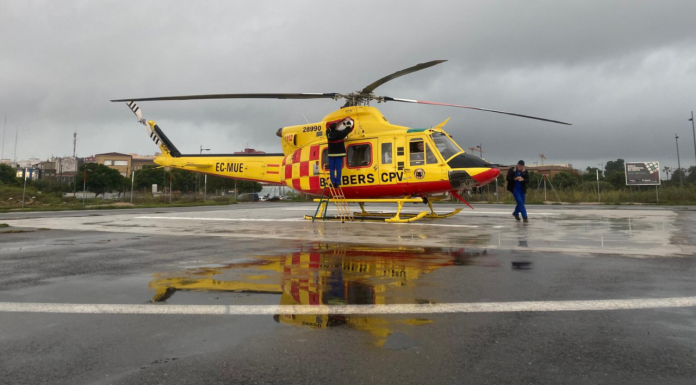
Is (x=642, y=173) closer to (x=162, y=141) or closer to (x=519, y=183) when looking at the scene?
(x=519, y=183)

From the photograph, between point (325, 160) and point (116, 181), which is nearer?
point (325, 160)

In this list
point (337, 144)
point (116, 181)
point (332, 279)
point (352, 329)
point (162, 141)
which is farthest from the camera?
point (116, 181)

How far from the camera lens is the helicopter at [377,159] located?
35.7 feet

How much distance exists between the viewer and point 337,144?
12141 mm

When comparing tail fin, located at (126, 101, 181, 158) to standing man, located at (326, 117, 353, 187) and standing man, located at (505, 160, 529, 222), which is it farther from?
standing man, located at (505, 160, 529, 222)

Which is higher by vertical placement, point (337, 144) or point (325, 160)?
point (337, 144)

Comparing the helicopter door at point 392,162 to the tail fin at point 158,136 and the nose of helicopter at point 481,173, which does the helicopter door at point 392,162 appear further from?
the tail fin at point 158,136

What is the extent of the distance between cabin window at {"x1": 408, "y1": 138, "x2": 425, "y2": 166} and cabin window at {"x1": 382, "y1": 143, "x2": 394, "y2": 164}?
2.00 feet

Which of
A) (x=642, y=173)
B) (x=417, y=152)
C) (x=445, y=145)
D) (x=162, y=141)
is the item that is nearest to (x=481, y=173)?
(x=445, y=145)

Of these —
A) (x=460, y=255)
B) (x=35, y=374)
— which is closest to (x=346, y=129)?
(x=460, y=255)

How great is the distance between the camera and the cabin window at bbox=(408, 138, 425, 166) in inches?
450

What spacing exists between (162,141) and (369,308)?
17.4m

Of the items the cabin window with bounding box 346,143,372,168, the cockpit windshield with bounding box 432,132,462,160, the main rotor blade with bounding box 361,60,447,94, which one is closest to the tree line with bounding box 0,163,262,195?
the cabin window with bounding box 346,143,372,168

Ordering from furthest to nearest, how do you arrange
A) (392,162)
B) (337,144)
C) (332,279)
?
(337,144)
(392,162)
(332,279)
